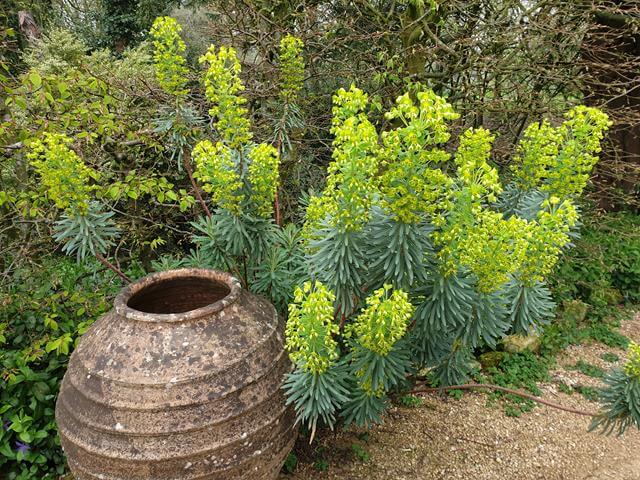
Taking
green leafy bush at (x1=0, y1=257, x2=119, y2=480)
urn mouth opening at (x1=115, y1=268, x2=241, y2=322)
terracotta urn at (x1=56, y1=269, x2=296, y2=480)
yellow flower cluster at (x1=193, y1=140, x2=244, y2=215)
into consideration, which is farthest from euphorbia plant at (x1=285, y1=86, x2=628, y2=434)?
green leafy bush at (x1=0, y1=257, x2=119, y2=480)

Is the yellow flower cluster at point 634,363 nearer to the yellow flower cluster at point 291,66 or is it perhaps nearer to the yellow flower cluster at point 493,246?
the yellow flower cluster at point 493,246

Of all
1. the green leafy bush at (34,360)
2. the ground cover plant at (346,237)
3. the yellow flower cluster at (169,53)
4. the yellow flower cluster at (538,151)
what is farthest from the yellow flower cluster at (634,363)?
the green leafy bush at (34,360)

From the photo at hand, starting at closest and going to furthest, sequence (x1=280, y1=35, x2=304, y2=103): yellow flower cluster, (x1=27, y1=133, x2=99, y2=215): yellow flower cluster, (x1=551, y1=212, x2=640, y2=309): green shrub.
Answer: (x1=27, y1=133, x2=99, y2=215): yellow flower cluster → (x1=280, y1=35, x2=304, y2=103): yellow flower cluster → (x1=551, y1=212, x2=640, y2=309): green shrub

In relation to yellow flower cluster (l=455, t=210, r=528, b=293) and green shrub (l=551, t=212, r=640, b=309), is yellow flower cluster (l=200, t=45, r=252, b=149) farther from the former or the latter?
green shrub (l=551, t=212, r=640, b=309)

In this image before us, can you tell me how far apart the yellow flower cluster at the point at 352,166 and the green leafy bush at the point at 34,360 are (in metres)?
1.93

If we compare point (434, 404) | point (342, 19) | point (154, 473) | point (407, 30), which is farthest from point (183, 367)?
point (342, 19)

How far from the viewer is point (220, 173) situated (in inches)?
86.4

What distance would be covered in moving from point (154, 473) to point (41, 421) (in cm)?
150

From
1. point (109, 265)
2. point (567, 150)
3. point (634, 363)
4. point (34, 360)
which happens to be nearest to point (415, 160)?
point (567, 150)

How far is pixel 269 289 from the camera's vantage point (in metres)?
2.87

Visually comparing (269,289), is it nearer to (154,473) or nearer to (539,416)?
(154,473)

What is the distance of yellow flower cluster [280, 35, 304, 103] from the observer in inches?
116

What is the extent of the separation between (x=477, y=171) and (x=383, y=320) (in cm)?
75

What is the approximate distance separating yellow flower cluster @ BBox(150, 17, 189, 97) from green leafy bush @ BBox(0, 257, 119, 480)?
1.53 meters
